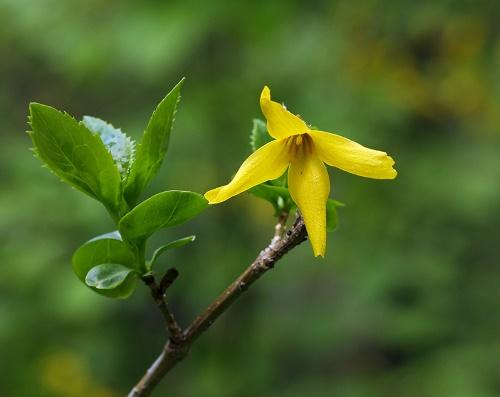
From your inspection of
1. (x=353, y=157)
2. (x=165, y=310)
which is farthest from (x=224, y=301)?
(x=353, y=157)

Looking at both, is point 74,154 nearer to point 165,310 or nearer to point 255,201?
point 165,310

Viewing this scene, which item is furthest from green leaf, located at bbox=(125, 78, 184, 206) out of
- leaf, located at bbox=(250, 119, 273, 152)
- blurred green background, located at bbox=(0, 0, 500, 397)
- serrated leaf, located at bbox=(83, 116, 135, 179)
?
blurred green background, located at bbox=(0, 0, 500, 397)

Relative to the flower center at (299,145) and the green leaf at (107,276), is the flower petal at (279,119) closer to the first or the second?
the flower center at (299,145)

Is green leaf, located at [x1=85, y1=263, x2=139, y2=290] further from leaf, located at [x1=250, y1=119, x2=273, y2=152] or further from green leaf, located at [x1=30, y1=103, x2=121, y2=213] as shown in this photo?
leaf, located at [x1=250, y1=119, x2=273, y2=152]

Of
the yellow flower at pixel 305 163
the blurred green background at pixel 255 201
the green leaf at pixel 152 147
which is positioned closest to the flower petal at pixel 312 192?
the yellow flower at pixel 305 163

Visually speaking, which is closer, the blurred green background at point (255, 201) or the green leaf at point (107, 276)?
the green leaf at point (107, 276)

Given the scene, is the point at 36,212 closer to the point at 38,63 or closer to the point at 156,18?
the point at 156,18
